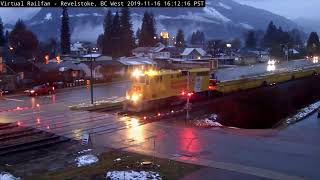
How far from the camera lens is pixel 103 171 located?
22188 millimetres

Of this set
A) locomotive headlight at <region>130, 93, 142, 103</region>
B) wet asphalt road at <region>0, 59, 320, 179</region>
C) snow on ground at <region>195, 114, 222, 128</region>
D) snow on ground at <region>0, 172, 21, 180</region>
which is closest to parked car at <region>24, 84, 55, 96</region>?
wet asphalt road at <region>0, 59, 320, 179</region>

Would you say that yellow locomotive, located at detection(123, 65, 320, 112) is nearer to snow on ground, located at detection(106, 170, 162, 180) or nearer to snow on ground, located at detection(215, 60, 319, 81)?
snow on ground, located at detection(106, 170, 162, 180)

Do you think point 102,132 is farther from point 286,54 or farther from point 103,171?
point 286,54

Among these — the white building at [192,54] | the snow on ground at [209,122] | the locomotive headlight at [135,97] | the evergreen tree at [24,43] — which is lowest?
the snow on ground at [209,122]

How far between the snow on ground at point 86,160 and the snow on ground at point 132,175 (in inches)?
90.7

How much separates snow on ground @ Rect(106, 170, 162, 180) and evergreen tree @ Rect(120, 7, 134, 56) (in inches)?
3496

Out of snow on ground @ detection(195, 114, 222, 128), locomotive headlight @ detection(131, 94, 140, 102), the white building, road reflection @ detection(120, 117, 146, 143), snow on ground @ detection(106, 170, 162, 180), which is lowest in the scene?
snow on ground @ detection(195, 114, 222, 128)

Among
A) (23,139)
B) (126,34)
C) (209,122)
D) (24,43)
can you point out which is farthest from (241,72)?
(23,139)

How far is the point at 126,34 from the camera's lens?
114 meters

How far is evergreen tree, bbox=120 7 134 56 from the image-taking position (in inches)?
4336

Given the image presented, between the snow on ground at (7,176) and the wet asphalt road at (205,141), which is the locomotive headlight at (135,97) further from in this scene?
the snow on ground at (7,176)

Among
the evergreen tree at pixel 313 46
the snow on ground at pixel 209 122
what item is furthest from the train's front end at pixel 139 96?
the evergreen tree at pixel 313 46

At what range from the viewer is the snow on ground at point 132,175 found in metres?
21.1

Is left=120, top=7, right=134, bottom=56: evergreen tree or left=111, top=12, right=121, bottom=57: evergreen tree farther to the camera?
left=120, top=7, right=134, bottom=56: evergreen tree
